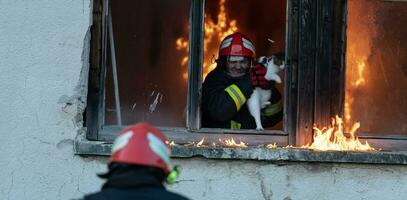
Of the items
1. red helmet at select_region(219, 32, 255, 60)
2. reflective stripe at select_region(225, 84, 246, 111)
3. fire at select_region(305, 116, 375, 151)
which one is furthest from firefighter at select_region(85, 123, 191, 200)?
red helmet at select_region(219, 32, 255, 60)

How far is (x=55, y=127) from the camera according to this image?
5117 mm

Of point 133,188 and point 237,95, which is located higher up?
point 237,95

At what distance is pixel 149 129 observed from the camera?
3195 millimetres

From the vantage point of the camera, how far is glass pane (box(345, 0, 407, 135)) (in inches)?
222

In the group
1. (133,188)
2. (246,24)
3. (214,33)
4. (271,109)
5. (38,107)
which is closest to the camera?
(133,188)

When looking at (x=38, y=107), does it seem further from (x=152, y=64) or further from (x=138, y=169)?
(x=138, y=169)

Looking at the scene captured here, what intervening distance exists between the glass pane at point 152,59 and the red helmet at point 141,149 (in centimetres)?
236

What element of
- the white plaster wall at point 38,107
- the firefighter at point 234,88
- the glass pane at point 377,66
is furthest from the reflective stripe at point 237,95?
the white plaster wall at point 38,107

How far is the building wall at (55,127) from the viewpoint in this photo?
5090mm

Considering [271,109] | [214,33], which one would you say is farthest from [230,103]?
[214,33]

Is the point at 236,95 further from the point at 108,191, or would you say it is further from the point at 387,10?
the point at 108,191

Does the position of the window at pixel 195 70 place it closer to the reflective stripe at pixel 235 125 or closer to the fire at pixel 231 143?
the fire at pixel 231 143

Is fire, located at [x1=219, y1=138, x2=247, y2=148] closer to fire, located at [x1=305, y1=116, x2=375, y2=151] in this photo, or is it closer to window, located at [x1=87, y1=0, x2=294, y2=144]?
window, located at [x1=87, y1=0, x2=294, y2=144]

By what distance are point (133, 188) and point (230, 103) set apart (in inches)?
103
